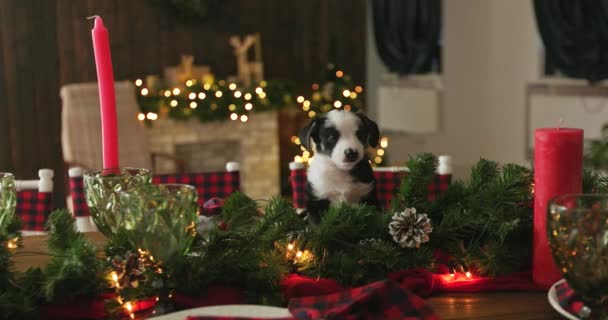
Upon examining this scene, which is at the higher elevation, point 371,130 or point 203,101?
point 203,101

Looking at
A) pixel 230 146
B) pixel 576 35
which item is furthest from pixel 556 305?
pixel 576 35

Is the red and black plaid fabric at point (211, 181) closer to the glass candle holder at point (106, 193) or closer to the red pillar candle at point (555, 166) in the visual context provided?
the glass candle holder at point (106, 193)

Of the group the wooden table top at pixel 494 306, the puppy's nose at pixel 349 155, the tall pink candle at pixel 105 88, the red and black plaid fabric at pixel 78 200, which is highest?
the tall pink candle at pixel 105 88

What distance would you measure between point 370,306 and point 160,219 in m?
0.27

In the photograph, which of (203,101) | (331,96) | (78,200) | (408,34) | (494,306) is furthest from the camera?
(408,34)

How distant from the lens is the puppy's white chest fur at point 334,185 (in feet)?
3.69

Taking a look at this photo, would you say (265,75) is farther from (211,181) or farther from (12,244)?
(12,244)

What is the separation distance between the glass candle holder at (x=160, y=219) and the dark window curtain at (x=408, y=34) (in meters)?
6.45

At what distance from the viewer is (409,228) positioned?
108 centimetres

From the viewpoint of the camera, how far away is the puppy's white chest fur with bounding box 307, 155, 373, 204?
1.13 meters

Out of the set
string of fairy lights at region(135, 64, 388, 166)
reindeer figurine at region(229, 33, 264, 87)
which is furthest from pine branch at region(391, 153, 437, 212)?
reindeer figurine at region(229, 33, 264, 87)

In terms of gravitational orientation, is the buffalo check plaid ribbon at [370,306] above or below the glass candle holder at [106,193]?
below

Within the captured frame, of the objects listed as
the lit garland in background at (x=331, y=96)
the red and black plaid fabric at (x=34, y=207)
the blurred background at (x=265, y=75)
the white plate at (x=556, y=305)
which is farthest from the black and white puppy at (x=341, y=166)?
the lit garland in background at (x=331, y=96)

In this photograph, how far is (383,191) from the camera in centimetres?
184
